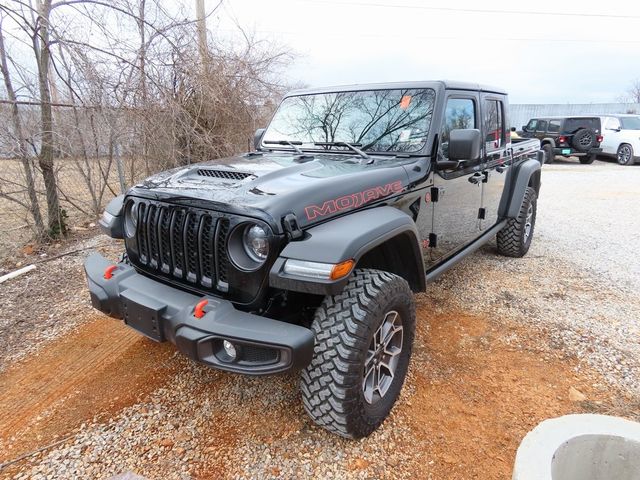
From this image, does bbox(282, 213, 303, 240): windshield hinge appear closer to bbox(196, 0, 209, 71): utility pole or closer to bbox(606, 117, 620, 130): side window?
bbox(196, 0, 209, 71): utility pole

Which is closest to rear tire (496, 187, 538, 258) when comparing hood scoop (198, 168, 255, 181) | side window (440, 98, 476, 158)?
side window (440, 98, 476, 158)

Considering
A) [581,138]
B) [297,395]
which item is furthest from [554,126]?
[297,395]

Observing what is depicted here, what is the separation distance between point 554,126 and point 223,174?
16577mm

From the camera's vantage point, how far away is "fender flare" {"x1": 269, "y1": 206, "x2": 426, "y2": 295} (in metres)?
1.99

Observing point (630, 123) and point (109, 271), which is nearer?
point (109, 271)

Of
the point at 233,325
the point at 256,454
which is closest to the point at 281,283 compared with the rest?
the point at 233,325

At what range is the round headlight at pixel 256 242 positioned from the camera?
6.95 ft

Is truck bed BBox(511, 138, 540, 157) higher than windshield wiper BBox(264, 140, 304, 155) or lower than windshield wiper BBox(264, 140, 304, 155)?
lower

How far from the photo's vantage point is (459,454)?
2250 mm

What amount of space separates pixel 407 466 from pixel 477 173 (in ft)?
8.51

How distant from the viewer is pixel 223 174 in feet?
8.80

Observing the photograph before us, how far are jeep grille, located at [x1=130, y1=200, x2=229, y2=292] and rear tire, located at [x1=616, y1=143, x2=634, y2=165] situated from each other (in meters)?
17.2

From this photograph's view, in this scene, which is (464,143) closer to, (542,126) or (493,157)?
(493,157)

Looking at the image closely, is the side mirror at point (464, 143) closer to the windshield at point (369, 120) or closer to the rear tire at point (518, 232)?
the windshield at point (369, 120)
